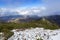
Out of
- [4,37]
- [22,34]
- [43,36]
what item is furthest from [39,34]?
[4,37]

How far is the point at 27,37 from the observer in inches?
980

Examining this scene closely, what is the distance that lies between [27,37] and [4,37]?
3.39 m

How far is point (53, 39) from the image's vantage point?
2464cm

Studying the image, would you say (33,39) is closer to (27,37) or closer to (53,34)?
(27,37)

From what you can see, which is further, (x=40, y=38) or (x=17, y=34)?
(x=17, y=34)

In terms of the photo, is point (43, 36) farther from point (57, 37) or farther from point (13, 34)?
point (13, 34)

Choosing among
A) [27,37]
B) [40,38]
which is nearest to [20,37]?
[27,37]

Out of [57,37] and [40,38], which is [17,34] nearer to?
[40,38]

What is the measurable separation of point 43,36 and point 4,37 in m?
5.49

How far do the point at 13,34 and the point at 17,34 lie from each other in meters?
0.86

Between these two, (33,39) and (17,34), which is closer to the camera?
(33,39)

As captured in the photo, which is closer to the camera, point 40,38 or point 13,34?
point 40,38

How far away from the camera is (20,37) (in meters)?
25.0

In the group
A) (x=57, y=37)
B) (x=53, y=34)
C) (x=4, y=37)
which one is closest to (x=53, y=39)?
(x=57, y=37)
